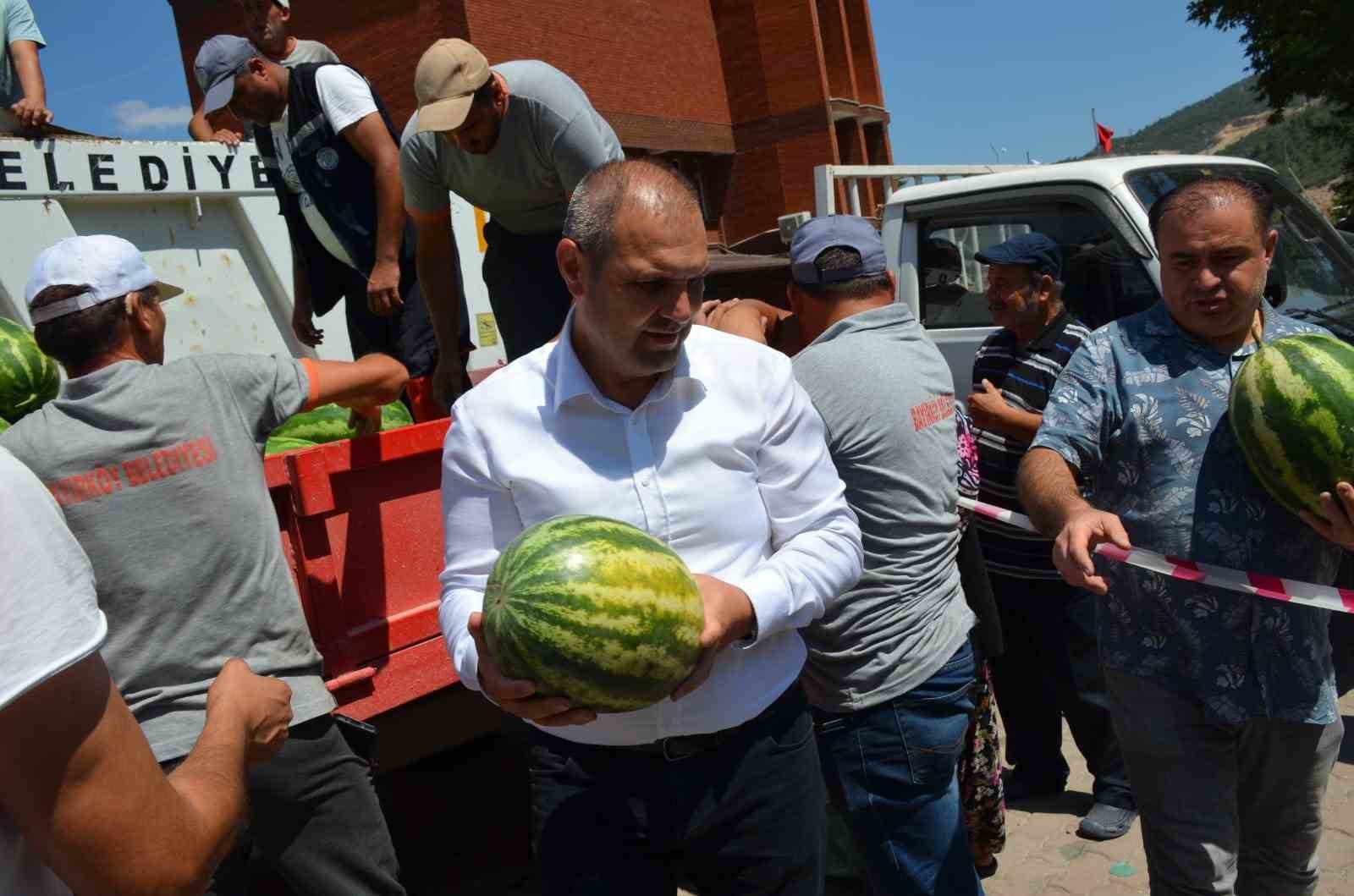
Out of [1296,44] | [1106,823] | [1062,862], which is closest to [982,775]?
[1062,862]

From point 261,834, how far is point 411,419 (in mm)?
1847

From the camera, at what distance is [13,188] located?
5.35 metres

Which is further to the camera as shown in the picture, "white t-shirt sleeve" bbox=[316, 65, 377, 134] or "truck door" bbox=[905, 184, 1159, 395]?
"truck door" bbox=[905, 184, 1159, 395]

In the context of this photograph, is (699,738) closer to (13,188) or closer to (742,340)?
(742,340)

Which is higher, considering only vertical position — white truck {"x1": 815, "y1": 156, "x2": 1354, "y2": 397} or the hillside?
the hillside

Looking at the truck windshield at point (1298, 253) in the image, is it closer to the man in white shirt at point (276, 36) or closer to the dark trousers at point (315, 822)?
the man in white shirt at point (276, 36)

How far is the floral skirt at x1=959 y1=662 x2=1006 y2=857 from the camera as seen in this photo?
155 inches

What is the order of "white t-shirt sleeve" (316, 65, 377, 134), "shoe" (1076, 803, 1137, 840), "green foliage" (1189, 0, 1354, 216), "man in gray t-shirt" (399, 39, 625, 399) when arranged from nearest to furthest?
"man in gray t-shirt" (399, 39, 625, 399) < "white t-shirt sleeve" (316, 65, 377, 134) < "shoe" (1076, 803, 1137, 840) < "green foliage" (1189, 0, 1354, 216)

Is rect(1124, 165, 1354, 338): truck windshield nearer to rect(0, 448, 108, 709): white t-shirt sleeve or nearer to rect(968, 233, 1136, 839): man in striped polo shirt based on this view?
rect(968, 233, 1136, 839): man in striped polo shirt

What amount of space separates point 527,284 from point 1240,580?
99.1 inches

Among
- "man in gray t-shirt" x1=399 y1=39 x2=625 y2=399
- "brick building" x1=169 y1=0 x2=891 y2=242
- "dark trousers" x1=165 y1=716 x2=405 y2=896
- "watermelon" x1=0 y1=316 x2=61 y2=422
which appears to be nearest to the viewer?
"dark trousers" x1=165 y1=716 x2=405 y2=896

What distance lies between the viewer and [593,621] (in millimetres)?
1972

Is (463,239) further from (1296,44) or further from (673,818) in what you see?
(1296,44)

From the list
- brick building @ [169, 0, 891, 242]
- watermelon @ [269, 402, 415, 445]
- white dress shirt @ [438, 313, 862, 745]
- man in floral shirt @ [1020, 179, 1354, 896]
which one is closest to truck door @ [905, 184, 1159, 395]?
man in floral shirt @ [1020, 179, 1354, 896]
